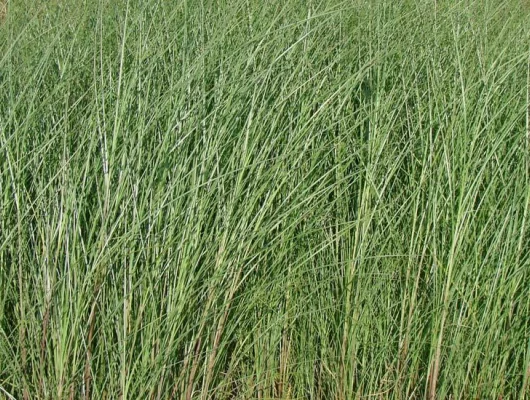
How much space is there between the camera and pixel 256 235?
5.92ft

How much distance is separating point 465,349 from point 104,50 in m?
1.44

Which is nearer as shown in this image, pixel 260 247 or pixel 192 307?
pixel 192 307

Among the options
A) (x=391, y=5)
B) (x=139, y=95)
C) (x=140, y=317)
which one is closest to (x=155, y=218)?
(x=140, y=317)

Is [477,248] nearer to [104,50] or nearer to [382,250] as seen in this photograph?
[382,250]

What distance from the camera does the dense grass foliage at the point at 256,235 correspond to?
1729mm

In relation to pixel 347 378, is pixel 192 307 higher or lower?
Answer: higher

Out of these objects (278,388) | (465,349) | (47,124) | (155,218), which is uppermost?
(47,124)

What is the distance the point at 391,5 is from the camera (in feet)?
9.24

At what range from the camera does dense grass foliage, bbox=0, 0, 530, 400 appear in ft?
5.67

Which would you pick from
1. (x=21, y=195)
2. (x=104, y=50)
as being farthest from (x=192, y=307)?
(x=104, y=50)

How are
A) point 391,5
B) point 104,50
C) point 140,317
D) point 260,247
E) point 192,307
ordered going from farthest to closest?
point 391,5 < point 104,50 < point 260,247 < point 192,307 < point 140,317

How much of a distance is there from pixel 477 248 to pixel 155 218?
813mm

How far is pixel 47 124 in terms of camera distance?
6.48 ft

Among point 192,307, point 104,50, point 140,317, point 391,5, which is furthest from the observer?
point 391,5
